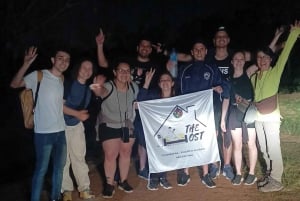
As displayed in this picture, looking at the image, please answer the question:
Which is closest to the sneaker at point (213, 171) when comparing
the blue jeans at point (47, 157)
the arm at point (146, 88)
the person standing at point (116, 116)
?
the person standing at point (116, 116)

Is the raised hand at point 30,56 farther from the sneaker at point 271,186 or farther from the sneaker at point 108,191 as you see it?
the sneaker at point 271,186

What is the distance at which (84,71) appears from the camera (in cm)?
688

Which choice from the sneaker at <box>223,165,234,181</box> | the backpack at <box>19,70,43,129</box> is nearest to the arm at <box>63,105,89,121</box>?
the backpack at <box>19,70,43,129</box>

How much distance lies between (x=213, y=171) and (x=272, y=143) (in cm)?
107

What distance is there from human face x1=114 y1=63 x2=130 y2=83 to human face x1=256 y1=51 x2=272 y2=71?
5.87 ft

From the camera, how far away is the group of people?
6.93m

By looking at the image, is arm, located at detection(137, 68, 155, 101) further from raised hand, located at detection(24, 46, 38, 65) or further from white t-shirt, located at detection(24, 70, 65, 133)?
raised hand, located at detection(24, 46, 38, 65)

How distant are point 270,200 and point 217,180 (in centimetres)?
111

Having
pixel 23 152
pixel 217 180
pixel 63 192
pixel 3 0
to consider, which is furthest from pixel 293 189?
pixel 3 0

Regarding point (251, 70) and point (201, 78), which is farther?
point (251, 70)

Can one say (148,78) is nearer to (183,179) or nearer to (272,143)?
(183,179)

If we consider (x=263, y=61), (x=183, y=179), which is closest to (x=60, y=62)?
(x=183, y=179)

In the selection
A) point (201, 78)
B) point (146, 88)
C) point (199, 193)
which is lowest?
point (199, 193)

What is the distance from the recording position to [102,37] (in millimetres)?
7492
